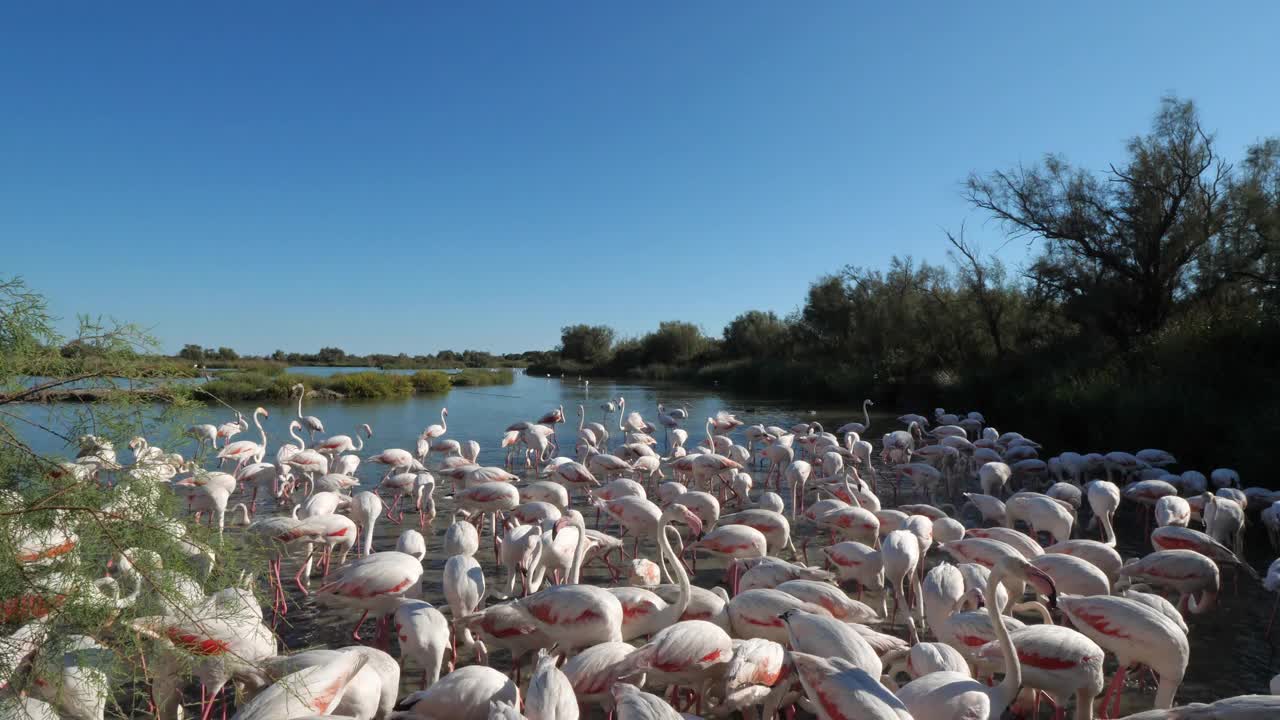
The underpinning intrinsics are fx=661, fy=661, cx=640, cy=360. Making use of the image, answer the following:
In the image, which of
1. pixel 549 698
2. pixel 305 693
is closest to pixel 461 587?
pixel 305 693

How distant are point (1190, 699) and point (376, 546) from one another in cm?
655

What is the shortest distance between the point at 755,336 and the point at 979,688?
134ft

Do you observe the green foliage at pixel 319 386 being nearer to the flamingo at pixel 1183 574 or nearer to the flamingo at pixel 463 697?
the flamingo at pixel 463 697

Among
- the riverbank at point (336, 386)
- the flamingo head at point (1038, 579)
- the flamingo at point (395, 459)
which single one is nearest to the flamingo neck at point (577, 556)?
the flamingo head at point (1038, 579)

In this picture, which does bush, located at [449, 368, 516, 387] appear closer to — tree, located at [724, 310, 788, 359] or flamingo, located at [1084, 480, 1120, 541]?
tree, located at [724, 310, 788, 359]

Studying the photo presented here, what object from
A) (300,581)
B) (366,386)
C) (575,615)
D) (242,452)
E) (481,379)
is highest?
(481,379)

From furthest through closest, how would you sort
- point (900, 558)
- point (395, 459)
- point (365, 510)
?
1. point (395, 459)
2. point (365, 510)
3. point (900, 558)

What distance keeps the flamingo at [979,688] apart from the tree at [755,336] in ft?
116

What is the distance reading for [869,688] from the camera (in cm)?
258

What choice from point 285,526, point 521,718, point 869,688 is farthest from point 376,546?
point 869,688

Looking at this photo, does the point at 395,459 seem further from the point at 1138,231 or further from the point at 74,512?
the point at 1138,231

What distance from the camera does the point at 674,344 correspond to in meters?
50.2

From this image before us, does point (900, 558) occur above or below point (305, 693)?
above

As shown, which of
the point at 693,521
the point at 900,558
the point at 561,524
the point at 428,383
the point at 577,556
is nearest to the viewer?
the point at 900,558
